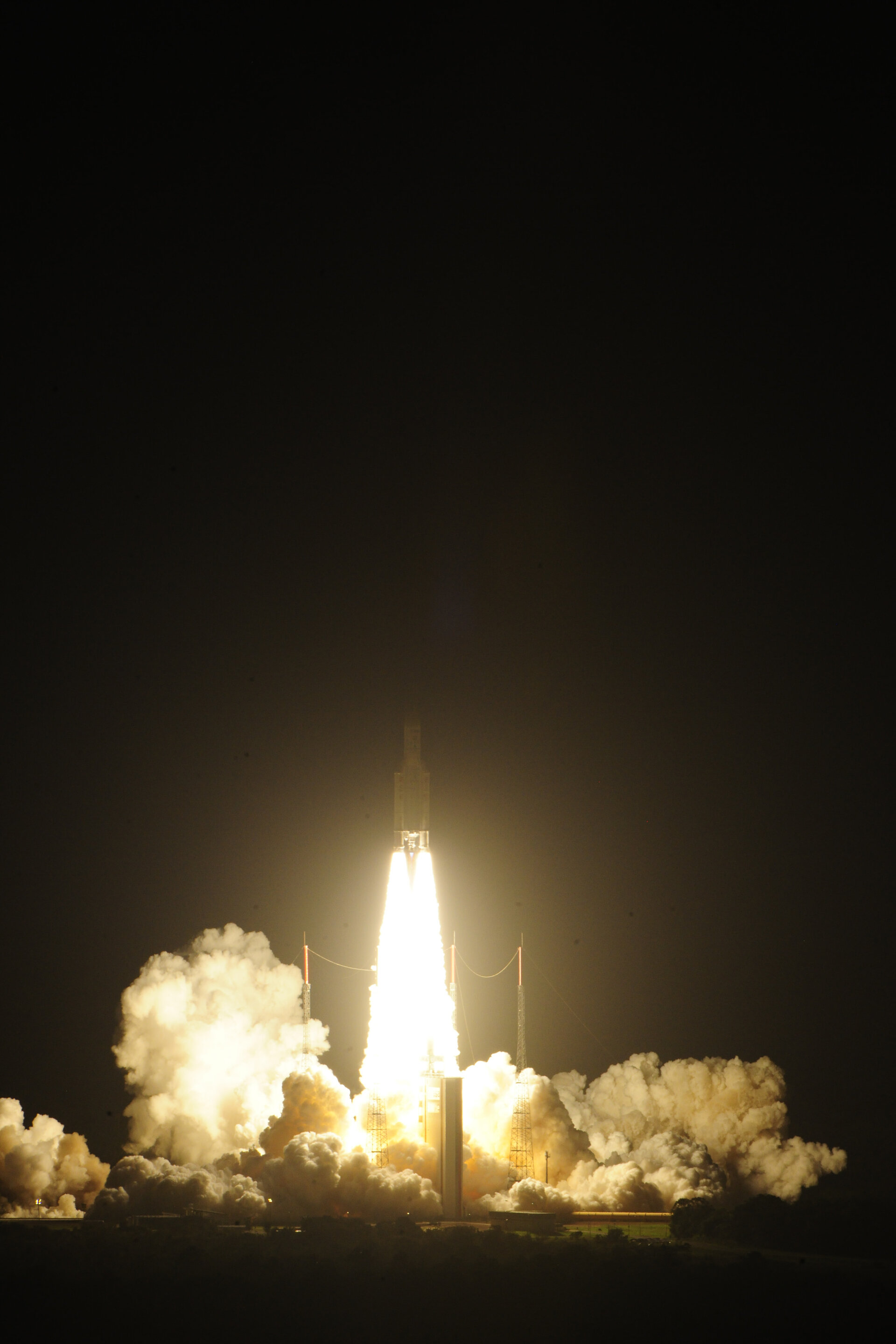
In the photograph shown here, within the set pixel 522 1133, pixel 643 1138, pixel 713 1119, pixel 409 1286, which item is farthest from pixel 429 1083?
pixel 713 1119

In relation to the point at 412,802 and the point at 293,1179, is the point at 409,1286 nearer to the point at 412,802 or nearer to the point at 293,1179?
the point at 293,1179

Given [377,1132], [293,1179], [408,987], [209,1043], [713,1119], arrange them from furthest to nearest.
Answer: [713,1119] < [209,1043] < [408,987] < [377,1132] < [293,1179]

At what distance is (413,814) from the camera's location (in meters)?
60.7

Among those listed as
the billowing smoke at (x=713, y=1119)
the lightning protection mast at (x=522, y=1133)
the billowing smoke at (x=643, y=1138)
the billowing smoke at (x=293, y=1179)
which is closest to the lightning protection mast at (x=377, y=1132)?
the billowing smoke at (x=293, y=1179)

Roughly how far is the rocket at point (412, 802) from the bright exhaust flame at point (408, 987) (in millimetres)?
377

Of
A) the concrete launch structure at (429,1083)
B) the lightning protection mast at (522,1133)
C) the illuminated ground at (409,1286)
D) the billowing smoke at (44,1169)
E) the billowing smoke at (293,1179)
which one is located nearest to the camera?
the illuminated ground at (409,1286)

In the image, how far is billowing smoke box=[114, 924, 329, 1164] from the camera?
65.4 metres

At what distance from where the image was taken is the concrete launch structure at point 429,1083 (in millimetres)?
56750

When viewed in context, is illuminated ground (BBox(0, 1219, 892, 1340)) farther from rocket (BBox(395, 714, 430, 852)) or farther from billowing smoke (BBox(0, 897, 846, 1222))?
rocket (BBox(395, 714, 430, 852))

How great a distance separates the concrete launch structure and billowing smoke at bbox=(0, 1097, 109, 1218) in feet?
37.8

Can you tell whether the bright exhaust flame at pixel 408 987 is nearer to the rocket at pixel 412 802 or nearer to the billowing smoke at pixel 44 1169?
the rocket at pixel 412 802

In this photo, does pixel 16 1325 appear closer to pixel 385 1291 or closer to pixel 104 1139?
pixel 385 1291

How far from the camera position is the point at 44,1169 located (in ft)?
208

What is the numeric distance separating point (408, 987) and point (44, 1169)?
1200 centimetres
